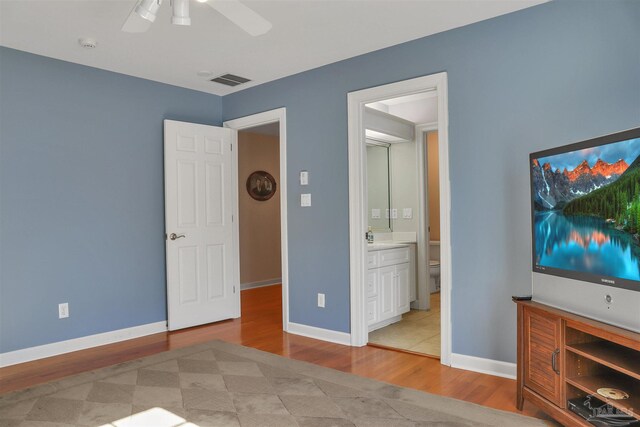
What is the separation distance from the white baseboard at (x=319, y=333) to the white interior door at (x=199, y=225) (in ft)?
2.99

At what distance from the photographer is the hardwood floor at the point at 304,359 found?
2812mm

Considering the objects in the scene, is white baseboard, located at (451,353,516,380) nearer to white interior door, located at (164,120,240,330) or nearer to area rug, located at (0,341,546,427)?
area rug, located at (0,341,546,427)

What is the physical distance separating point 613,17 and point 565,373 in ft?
6.52

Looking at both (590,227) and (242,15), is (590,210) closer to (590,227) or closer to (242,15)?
(590,227)

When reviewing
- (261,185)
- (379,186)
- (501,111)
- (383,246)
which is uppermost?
(501,111)

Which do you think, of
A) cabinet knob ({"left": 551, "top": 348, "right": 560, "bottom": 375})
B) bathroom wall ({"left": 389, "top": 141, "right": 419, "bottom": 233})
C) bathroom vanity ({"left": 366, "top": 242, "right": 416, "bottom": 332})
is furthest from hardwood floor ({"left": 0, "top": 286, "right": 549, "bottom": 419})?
bathroom wall ({"left": 389, "top": 141, "right": 419, "bottom": 233})

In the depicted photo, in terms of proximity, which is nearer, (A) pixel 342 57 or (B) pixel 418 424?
(B) pixel 418 424

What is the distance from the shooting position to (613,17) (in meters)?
2.59

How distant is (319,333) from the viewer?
406 cm

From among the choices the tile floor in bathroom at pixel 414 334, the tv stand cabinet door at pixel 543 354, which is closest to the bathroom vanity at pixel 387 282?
the tile floor in bathroom at pixel 414 334

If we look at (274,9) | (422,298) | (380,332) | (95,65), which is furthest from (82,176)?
(422,298)

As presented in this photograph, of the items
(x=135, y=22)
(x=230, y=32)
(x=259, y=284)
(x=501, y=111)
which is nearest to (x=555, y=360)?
(x=501, y=111)

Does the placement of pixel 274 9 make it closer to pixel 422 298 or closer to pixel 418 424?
pixel 418 424

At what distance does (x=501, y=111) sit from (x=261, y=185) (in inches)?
184
